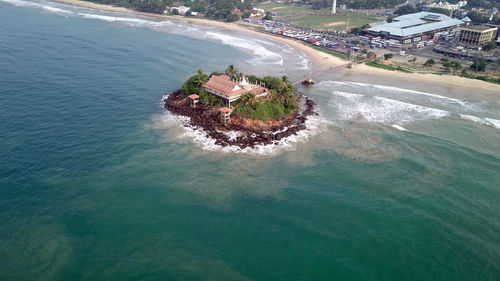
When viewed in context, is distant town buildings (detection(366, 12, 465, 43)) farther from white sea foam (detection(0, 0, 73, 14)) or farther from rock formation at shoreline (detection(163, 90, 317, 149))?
white sea foam (detection(0, 0, 73, 14))

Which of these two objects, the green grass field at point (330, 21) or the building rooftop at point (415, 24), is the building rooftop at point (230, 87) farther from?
the green grass field at point (330, 21)

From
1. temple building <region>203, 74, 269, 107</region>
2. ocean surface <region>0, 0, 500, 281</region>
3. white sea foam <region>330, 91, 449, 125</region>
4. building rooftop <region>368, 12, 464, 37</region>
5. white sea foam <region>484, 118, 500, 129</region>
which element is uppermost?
building rooftop <region>368, 12, 464, 37</region>

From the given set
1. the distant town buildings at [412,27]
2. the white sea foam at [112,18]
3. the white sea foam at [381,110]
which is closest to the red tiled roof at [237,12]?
the white sea foam at [112,18]

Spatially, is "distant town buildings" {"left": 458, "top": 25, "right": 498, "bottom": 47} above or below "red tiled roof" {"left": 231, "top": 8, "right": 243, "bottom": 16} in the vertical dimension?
below

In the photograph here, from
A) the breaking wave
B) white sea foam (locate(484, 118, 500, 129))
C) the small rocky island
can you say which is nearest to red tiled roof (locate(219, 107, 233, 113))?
the small rocky island

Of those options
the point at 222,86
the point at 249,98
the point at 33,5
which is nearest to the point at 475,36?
the point at 249,98

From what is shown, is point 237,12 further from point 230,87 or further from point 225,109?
point 225,109

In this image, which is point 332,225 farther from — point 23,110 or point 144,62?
point 144,62

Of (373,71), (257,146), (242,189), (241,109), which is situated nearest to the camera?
(242,189)
